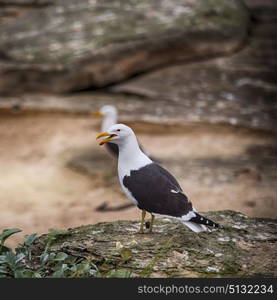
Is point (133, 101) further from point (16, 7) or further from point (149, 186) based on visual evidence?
point (149, 186)

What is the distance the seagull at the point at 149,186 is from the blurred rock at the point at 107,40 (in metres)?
6.46

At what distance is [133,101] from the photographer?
9.68 m

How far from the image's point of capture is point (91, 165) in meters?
7.87

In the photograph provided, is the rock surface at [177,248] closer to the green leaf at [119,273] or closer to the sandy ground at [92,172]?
the green leaf at [119,273]

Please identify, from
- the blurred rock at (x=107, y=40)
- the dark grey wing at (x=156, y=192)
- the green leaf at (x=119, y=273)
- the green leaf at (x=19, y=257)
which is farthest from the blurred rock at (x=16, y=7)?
the green leaf at (x=119, y=273)

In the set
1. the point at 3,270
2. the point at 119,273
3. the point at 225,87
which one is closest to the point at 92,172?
the point at 225,87

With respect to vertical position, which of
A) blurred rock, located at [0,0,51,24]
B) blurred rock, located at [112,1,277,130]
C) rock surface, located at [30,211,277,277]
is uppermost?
blurred rock, located at [0,0,51,24]

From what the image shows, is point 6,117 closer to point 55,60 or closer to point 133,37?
point 55,60

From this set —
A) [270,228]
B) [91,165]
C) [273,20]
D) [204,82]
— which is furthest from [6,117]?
[270,228]

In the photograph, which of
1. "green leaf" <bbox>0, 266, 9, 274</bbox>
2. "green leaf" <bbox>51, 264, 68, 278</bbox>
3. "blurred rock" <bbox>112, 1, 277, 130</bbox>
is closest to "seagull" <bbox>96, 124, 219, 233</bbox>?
"green leaf" <bbox>51, 264, 68, 278</bbox>

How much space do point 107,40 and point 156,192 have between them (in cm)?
701

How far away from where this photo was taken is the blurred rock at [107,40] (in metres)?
9.94

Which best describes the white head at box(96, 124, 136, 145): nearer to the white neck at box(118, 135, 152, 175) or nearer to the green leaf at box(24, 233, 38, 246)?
the white neck at box(118, 135, 152, 175)

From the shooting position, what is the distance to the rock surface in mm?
3354
